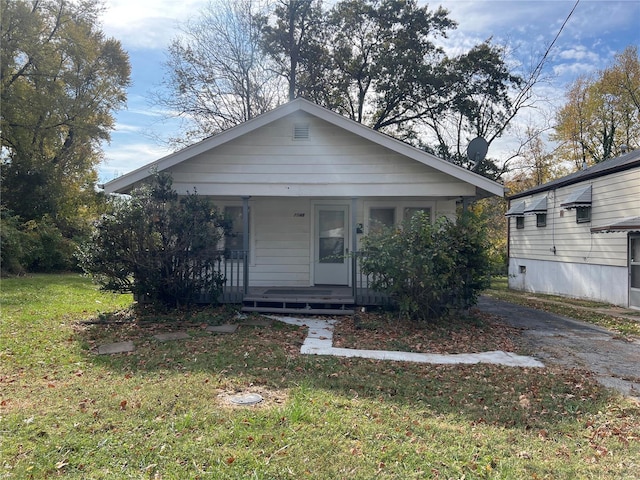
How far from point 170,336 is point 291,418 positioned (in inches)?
152

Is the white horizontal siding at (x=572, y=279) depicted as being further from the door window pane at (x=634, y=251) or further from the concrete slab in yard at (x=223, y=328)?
the concrete slab in yard at (x=223, y=328)

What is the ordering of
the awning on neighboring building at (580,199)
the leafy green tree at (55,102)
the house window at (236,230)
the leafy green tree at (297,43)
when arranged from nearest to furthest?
the house window at (236,230)
the awning on neighboring building at (580,199)
the leafy green tree at (55,102)
the leafy green tree at (297,43)

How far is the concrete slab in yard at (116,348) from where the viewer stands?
605 cm

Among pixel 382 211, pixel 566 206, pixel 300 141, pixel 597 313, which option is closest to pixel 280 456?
pixel 300 141

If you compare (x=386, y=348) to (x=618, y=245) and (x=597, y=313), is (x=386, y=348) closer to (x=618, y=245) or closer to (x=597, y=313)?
(x=597, y=313)

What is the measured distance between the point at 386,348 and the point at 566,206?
33.3ft

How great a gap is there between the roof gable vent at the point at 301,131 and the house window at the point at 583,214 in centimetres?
960

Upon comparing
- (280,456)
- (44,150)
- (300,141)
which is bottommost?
(280,456)

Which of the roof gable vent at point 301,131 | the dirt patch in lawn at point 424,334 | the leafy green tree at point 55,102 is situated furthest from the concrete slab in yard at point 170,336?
the leafy green tree at point 55,102

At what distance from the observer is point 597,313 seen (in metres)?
10.5

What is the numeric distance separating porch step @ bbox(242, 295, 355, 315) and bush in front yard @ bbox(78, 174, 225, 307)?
0.83 meters

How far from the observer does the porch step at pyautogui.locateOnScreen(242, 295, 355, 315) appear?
8.73 m

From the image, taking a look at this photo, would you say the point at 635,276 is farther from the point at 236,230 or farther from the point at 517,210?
the point at 236,230

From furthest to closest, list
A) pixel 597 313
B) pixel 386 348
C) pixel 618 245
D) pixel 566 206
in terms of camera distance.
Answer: pixel 566 206 → pixel 618 245 → pixel 597 313 → pixel 386 348
